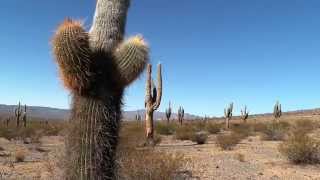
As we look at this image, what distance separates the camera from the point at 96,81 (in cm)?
666

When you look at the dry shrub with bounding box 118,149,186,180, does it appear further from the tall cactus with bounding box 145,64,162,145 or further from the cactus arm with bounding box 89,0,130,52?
the tall cactus with bounding box 145,64,162,145

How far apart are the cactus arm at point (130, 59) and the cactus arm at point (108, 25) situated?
202 mm

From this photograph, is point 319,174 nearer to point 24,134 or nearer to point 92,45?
point 92,45

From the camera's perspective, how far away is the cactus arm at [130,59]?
661 centimetres

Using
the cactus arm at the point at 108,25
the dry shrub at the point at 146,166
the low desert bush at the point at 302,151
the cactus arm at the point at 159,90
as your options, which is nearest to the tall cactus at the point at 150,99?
the cactus arm at the point at 159,90

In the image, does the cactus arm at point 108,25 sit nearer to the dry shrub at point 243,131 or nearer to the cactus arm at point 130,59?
the cactus arm at point 130,59

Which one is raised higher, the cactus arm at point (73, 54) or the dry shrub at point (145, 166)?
the cactus arm at point (73, 54)

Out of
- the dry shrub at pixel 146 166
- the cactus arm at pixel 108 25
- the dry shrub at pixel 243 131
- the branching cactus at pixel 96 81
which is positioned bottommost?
the dry shrub at pixel 146 166

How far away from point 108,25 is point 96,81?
88cm

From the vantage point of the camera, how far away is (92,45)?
22.1 ft

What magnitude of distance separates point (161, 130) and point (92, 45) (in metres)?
33.9

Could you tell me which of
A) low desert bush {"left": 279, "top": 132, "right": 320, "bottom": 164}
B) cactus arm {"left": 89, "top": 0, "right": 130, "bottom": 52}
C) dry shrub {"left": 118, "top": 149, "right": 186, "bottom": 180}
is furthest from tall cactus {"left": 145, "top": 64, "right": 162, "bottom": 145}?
cactus arm {"left": 89, "top": 0, "right": 130, "bottom": 52}

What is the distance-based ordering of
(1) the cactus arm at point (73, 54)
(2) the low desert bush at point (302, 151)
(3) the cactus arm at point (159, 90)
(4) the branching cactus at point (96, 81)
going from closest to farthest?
(1) the cactus arm at point (73, 54)
(4) the branching cactus at point (96, 81)
(2) the low desert bush at point (302, 151)
(3) the cactus arm at point (159, 90)

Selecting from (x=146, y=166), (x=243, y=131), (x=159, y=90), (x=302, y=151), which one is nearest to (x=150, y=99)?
(x=159, y=90)
